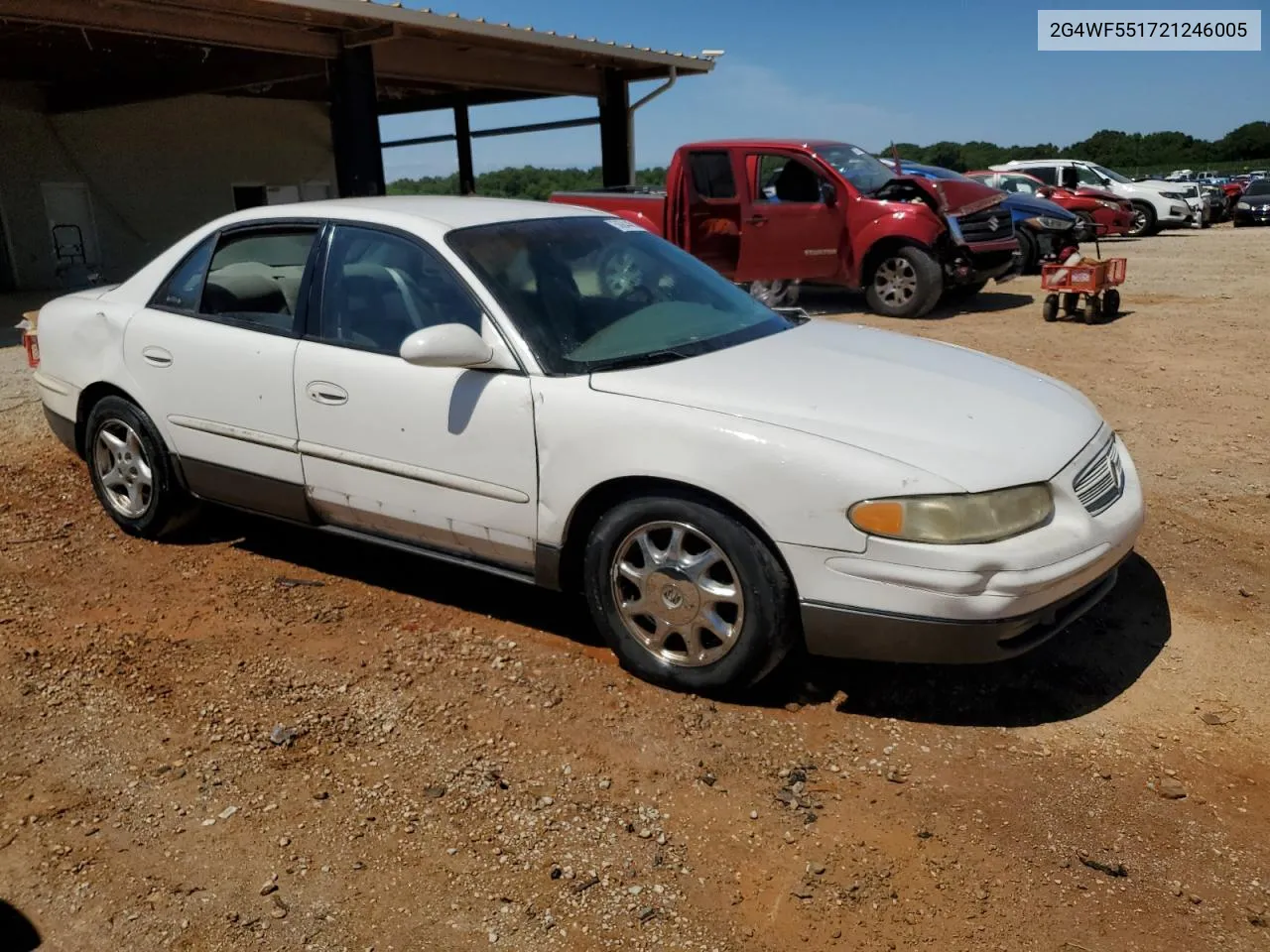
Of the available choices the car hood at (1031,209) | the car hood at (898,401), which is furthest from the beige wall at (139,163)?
the car hood at (898,401)

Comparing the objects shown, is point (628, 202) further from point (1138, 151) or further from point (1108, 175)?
point (1138, 151)

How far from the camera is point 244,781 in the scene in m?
3.09

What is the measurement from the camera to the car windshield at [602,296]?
3.70m

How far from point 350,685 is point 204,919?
1.15 m

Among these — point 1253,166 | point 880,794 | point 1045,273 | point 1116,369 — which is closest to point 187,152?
point 1045,273

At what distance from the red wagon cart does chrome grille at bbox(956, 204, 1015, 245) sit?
0.91m

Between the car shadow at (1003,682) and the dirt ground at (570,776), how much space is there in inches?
0.5

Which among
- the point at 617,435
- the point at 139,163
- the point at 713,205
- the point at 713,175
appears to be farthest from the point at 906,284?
the point at 139,163

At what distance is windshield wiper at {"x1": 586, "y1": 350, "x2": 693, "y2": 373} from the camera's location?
141 inches

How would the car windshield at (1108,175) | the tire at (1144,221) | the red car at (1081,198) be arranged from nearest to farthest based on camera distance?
the red car at (1081,198) → the car windshield at (1108,175) → the tire at (1144,221)

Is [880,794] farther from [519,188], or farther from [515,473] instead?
[519,188]

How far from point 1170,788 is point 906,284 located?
9.06 metres

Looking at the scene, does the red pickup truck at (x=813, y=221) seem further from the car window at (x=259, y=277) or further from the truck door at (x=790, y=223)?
the car window at (x=259, y=277)

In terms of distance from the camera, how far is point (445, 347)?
3.51m
